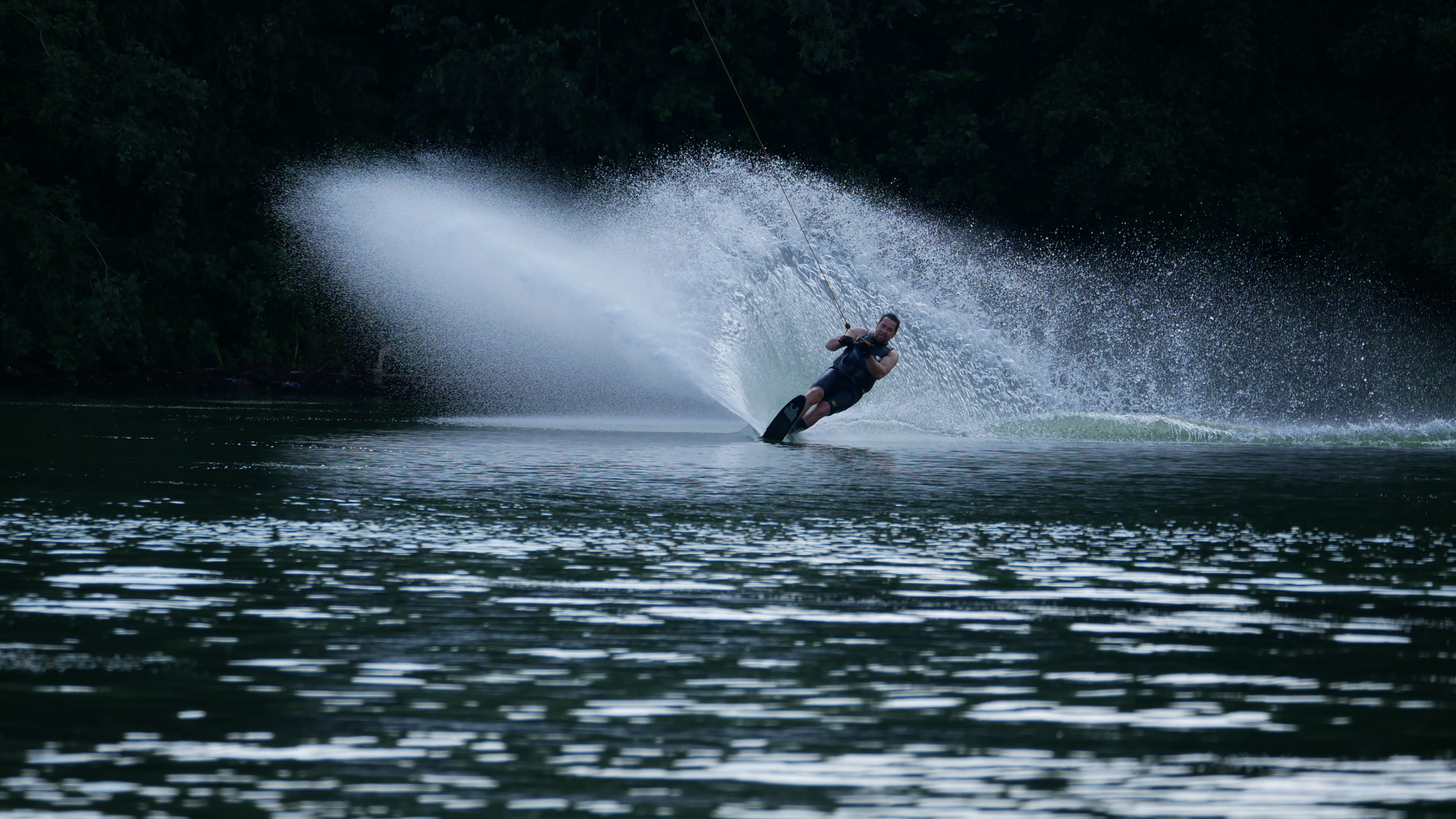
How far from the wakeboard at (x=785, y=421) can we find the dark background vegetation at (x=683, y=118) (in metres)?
17.7

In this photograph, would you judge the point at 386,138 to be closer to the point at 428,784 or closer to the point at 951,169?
the point at 951,169

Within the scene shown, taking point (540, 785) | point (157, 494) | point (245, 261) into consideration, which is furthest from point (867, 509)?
point (245, 261)

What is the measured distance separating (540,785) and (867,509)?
8491mm

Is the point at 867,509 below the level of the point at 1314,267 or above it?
below

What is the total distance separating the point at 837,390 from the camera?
22750 millimetres

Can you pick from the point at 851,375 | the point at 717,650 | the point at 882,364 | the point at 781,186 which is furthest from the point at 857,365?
the point at 781,186

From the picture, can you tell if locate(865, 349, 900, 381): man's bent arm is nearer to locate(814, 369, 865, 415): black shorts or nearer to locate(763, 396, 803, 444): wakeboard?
locate(814, 369, 865, 415): black shorts

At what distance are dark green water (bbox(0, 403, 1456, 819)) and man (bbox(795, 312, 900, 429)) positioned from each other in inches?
248

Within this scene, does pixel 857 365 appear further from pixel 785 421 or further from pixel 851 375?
pixel 785 421

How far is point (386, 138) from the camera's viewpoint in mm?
44094

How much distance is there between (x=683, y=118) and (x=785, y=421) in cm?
2141

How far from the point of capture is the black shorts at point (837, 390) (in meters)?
22.7

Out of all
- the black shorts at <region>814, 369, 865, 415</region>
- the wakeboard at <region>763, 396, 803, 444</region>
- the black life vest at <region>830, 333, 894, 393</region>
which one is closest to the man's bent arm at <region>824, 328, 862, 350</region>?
the black life vest at <region>830, 333, 894, 393</region>

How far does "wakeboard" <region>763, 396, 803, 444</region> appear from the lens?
22531 millimetres
